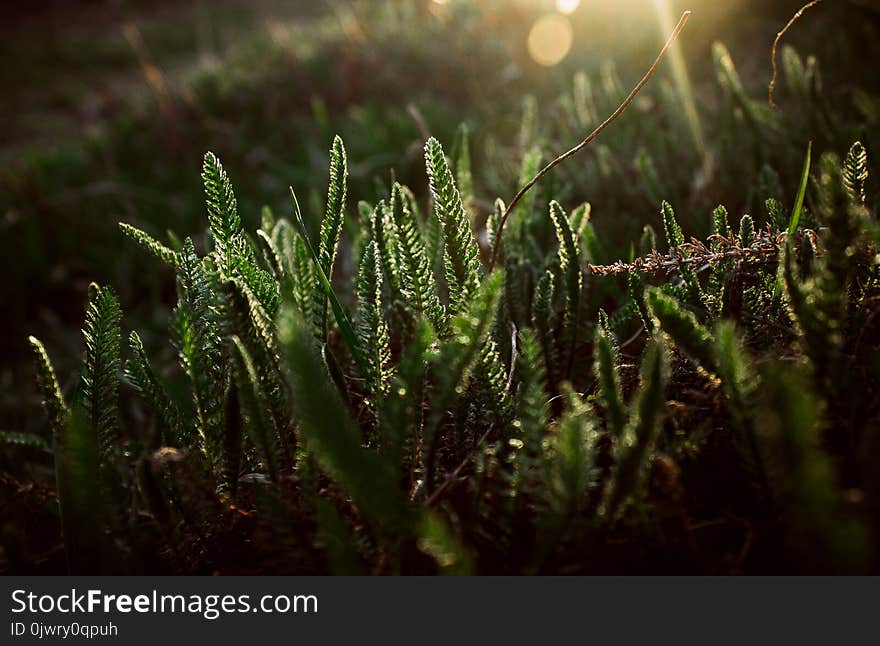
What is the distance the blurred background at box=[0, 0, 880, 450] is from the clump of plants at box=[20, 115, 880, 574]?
1.06ft

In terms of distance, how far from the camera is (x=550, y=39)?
10.8 feet

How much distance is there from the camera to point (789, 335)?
0.77m

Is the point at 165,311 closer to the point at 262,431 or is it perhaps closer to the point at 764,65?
the point at 262,431

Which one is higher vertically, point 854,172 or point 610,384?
point 854,172

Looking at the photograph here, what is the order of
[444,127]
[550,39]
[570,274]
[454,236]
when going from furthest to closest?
[550,39] < [444,127] < [570,274] < [454,236]

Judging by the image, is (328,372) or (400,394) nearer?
(400,394)

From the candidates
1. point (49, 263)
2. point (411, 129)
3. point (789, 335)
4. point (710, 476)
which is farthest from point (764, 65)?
point (49, 263)

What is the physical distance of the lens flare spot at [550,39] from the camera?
3.14m

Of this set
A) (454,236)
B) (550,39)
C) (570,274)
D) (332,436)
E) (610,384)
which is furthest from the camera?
(550,39)

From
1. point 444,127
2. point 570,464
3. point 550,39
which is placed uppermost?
point 550,39

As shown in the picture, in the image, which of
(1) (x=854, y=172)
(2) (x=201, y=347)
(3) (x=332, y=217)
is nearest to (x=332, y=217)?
(3) (x=332, y=217)

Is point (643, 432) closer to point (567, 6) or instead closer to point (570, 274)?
point (570, 274)

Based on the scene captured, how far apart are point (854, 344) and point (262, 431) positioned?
66 cm

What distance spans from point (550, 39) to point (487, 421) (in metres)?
3.00
